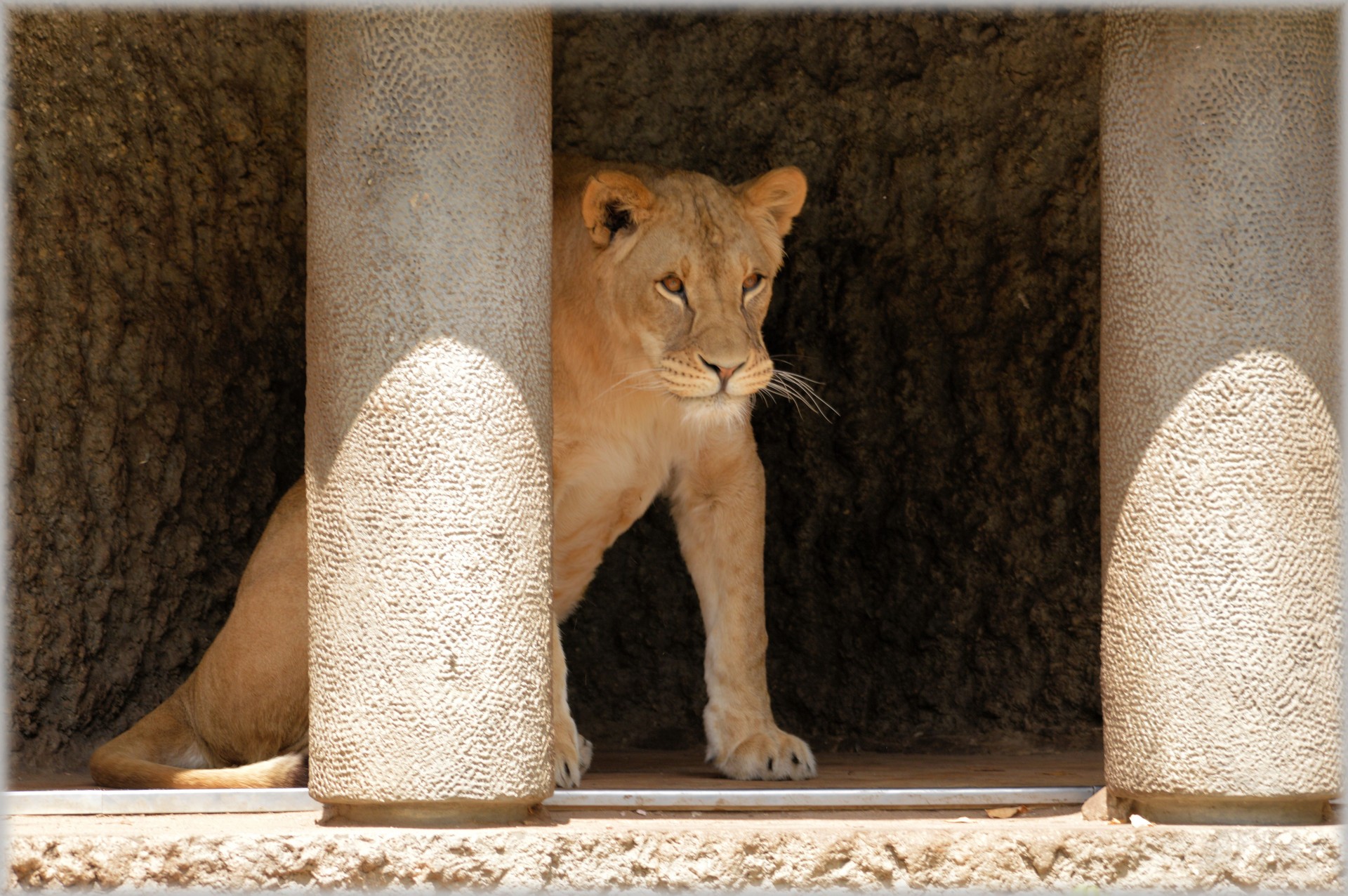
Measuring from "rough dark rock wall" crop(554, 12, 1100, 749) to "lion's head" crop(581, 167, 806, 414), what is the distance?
1.23m

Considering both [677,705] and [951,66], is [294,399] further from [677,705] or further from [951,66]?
[951,66]

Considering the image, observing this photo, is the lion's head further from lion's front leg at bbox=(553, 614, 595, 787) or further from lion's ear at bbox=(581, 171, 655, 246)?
lion's front leg at bbox=(553, 614, 595, 787)

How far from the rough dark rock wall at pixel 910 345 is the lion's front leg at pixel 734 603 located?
1.18 m

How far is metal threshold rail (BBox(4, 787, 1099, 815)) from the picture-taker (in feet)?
11.6

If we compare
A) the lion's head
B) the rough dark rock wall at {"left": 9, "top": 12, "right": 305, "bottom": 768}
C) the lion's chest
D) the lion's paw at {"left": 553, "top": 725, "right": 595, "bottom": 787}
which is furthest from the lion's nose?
the rough dark rock wall at {"left": 9, "top": 12, "right": 305, "bottom": 768}

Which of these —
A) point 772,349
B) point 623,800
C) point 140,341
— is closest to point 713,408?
point 623,800

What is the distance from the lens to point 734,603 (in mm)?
4562

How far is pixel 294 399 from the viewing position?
5.57 m

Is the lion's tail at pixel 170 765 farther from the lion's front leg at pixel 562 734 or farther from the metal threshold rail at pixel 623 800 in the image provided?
the lion's front leg at pixel 562 734

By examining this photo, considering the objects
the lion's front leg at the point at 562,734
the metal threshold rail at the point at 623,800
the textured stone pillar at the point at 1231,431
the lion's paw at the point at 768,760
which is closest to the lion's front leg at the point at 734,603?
the lion's paw at the point at 768,760

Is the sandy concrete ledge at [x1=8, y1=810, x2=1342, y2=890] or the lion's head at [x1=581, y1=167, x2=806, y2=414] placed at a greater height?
the lion's head at [x1=581, y1=167, x2=806, y2=414]

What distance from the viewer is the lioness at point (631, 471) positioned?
4.14m

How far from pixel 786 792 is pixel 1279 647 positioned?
46.0 inches

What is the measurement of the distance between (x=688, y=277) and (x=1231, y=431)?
1.62 meters
